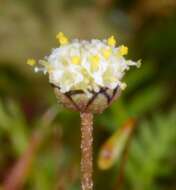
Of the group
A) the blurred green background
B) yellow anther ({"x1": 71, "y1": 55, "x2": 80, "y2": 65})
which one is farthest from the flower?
the blurred green background

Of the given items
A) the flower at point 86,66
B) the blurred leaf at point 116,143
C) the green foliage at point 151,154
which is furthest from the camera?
the green foliage at point 151,154

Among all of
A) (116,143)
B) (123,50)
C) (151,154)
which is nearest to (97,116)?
(151,154)

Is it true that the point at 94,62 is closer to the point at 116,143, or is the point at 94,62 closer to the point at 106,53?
the point at 106,53

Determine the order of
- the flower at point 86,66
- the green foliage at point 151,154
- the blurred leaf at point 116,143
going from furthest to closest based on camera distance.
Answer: the green foliage at point 151,154
the blurred leaf at point 116,143
the flower at point 86,66

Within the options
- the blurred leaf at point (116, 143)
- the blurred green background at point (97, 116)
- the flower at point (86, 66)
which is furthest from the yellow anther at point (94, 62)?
the blurred green background at point (97, 116)

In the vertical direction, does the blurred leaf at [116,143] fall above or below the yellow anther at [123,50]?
above

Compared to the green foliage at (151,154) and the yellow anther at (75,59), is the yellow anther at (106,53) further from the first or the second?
Result: the green foliage at (151,154)

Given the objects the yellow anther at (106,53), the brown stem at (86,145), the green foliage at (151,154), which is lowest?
the brown stem at (86,145)
